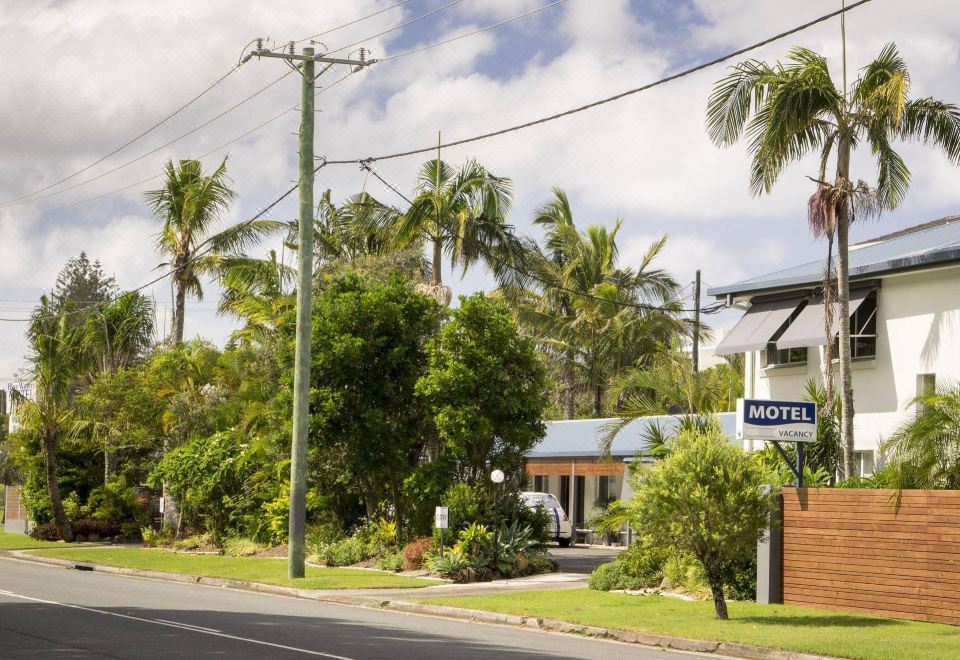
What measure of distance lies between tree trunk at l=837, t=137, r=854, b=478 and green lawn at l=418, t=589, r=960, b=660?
3736mm

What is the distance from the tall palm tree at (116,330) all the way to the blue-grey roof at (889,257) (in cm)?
2345

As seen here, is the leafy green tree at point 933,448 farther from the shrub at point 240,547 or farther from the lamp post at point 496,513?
the shrub at point 240,547

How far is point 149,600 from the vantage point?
2017 centimetres

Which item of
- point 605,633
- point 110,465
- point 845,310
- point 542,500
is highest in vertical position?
point 845,310

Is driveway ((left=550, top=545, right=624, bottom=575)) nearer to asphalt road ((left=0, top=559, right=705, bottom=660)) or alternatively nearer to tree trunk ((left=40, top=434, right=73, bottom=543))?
asphalt road ((left=0, top=559, right=705, bottom=660))

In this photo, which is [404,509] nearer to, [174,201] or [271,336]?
[271,336]

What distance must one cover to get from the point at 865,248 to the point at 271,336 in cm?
1739

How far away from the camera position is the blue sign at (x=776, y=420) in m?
19.3

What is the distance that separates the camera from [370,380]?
28.5 metres

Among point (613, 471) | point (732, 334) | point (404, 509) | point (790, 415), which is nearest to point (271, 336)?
point (404, 509)

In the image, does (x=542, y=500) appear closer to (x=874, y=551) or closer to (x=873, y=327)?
(x=873, y=327)

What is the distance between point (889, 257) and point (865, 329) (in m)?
1.64

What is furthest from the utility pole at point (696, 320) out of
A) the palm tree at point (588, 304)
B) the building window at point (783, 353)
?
the building window at point (783, 353)

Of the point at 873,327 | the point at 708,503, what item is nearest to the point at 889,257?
the point at 873,327
